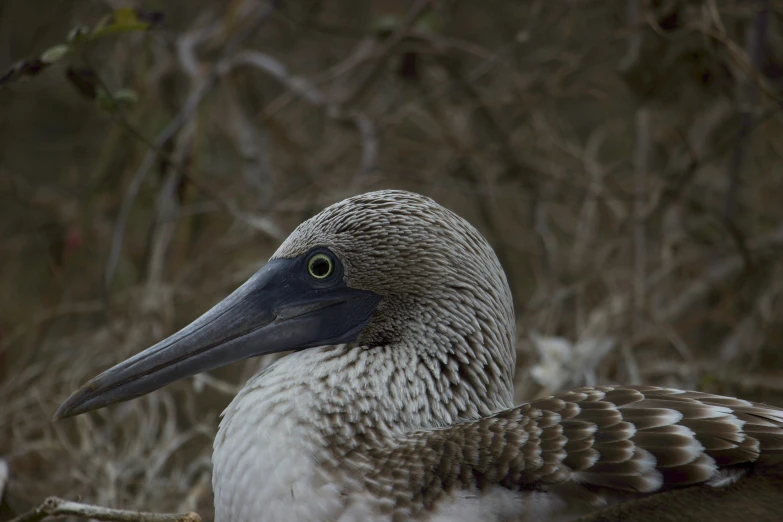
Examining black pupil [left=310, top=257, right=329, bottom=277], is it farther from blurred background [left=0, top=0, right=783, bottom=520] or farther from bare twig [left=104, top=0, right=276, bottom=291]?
bare twig [left=104, top=0, right=276, bottom=291]

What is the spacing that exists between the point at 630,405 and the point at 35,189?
4940 mm

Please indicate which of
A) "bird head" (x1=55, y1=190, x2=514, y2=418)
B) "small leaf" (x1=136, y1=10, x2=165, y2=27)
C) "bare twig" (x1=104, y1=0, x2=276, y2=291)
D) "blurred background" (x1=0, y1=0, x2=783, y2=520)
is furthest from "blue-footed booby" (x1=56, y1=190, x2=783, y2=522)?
"bare twig" (x1=104, y1=0, x2=276, y2=291)

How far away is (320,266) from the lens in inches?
120

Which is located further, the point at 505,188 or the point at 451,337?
the point at 505,188

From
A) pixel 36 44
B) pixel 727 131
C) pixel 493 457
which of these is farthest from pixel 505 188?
pixel 493 457

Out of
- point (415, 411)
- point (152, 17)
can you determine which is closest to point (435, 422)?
point (415, 411)

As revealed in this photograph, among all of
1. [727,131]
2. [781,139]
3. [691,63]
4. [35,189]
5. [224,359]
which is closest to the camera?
[224,359]

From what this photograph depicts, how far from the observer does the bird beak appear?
2844 mm

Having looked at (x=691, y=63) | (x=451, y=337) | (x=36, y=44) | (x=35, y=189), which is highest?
(x=36, y=44)

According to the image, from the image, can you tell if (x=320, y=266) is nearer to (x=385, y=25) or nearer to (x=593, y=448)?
(x=593, y=448)

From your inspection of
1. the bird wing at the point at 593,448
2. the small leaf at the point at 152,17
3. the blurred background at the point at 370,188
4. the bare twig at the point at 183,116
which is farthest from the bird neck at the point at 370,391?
the bare twig at the point at 183,116

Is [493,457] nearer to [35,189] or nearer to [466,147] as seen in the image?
[466,147]

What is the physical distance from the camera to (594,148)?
5.55 m

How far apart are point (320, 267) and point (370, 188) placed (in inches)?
79.8
